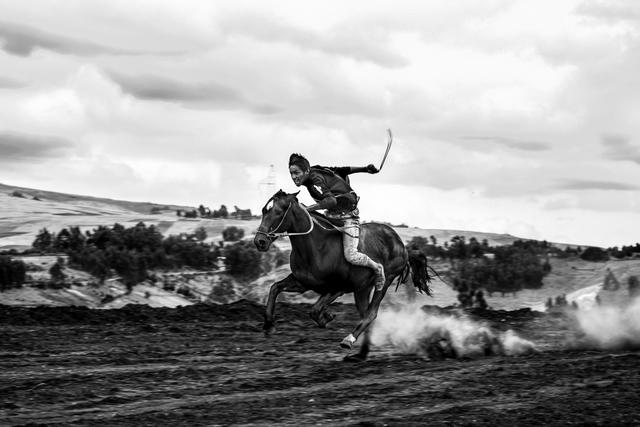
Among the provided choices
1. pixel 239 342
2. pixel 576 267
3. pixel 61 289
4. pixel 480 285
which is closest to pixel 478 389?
pixel 239 342

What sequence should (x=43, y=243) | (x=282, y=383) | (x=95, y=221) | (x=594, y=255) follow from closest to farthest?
(x=282, y=383) < (x=594, y=255) < (x=43, y=243) < (x=95, y=221)

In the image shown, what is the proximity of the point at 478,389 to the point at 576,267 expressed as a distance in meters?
30.5

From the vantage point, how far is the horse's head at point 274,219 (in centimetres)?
1309

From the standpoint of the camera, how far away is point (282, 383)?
431 inches

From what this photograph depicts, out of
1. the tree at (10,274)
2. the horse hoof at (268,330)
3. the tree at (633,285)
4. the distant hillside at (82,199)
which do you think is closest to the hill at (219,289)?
the tree at (10,274)

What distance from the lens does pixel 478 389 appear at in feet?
34.5

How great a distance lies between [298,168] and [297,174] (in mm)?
95

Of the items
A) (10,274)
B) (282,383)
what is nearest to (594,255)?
(10,274)

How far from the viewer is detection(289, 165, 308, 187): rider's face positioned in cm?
1385

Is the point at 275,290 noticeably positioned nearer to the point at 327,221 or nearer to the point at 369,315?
the point at 327,221

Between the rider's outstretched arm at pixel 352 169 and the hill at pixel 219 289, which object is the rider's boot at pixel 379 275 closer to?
the rider's outstretched arm at pixel 352 169

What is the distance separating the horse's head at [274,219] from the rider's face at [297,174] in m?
0.27

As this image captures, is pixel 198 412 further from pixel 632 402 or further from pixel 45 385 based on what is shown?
pixel 632 402

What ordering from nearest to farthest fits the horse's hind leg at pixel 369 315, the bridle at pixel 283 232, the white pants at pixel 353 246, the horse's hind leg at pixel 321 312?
the bridle at pixel 283 232, the horse's hind leg at pixel 369 315, the horse's hind leg at pixel 321 312, the white pants at pixel 353 246
